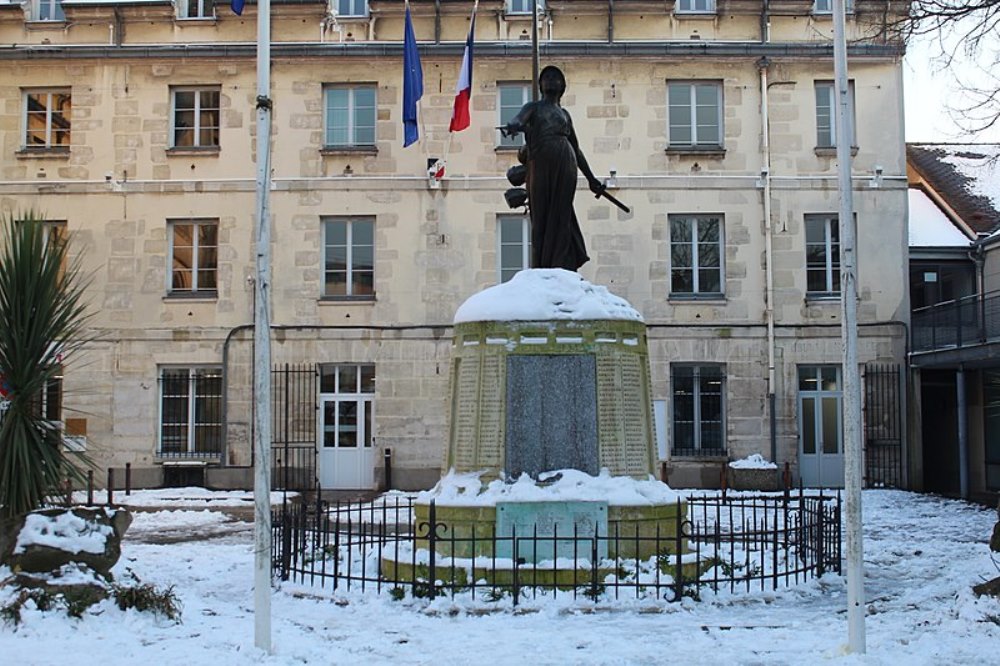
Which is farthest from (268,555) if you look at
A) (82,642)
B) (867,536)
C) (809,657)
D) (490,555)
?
(867,536)

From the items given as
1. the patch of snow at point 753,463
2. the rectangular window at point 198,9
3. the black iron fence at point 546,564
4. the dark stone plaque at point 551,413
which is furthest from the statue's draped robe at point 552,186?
the rectangular window at point 198,9

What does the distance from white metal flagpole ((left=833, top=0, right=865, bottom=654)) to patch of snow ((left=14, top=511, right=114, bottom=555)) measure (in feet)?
20.1

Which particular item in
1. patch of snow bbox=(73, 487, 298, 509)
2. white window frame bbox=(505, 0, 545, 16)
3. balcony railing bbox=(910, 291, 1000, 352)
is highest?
white window frame bbox=(505, 0, 545, 16)

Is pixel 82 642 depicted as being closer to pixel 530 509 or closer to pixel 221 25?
pixel 530 509

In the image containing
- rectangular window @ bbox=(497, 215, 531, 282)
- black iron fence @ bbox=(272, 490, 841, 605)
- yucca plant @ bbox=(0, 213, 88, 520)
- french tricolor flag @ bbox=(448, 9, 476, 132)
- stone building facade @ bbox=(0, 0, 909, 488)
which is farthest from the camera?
rectangular window @ bbox=(497, 215, 531, 282)

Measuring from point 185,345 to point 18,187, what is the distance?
555 cm

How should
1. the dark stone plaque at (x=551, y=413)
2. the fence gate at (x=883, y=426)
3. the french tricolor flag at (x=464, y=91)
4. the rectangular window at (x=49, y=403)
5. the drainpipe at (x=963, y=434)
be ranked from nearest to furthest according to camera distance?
the rectangular window at (x=49, y=403) → the dark stone plaque at (x=551, y=413) → the french tricolor flag at (x=464, y=91) → the drainpipe at (x=963, y=434) → the fence gate at (x=883, y=426)

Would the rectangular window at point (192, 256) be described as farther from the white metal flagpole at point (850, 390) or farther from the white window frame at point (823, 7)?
the white metal flagpole at point (850, 390)

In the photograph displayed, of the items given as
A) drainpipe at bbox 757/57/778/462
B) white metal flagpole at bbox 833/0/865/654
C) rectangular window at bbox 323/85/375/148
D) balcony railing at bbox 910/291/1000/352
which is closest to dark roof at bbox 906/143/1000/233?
balcony railing at bbox 910/291/1000/352

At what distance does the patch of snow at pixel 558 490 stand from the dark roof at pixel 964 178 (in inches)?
722

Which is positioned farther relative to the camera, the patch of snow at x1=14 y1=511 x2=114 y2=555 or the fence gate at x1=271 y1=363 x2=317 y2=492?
the fence gate at x1=271 y1=363 x2=317 y2=492

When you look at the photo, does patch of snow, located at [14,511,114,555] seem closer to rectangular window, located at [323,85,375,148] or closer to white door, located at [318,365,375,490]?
white door, located at [318,365,375,490]

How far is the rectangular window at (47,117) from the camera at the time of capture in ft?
87.6

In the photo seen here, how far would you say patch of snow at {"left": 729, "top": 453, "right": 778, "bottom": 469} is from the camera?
2477 cm
